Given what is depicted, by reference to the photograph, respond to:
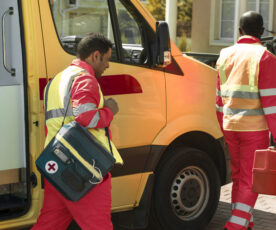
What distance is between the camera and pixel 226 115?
583 centimetres

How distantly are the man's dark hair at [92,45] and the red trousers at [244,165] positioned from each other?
1.66 meters

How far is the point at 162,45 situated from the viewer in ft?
18.0

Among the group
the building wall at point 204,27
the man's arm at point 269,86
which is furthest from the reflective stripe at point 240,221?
the building wall at point 204,27

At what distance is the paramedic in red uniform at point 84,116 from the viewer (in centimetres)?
434

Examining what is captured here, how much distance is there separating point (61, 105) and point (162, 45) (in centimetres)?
135

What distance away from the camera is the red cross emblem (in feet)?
14.2

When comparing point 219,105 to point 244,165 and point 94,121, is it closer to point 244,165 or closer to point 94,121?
point 244,165

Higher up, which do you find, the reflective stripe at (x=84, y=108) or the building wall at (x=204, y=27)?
the reflective stripe at (x=84, y=108)

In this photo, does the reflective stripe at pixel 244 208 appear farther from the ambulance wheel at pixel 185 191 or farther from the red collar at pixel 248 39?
the red collar at pixel 248 39

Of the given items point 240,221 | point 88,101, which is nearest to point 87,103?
point 88,101

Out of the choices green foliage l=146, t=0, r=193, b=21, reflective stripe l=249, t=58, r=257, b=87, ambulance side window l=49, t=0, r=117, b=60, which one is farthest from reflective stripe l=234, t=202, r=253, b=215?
green foliage l=146, t=0, r=193, b=21

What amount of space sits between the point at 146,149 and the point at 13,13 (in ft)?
4.87

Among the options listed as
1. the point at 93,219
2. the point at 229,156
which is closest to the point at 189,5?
the point at 229,156

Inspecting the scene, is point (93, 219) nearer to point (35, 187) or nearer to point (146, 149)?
point (35, 187)
